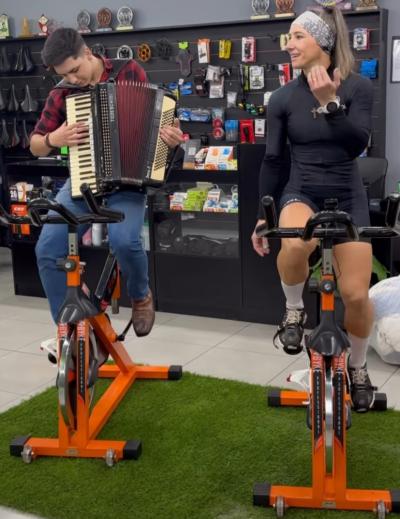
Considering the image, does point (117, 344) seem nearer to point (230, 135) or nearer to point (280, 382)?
point (280, 382)

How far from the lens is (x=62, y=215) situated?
102 inches

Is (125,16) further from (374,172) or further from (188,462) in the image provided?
(188,462)

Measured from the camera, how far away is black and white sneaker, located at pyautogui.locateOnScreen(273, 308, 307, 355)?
110 inches

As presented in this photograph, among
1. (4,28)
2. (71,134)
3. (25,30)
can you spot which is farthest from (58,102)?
(4,28)

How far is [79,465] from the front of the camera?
276 cm

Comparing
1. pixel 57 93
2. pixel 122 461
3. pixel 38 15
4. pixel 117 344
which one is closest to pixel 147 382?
pixel 117 344

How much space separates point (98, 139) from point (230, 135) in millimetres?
3101

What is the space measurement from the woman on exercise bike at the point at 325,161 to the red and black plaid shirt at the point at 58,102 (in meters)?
0.64

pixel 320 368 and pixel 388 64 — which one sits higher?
pixel 388 64

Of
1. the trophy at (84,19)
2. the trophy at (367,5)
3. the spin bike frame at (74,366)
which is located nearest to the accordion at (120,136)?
the spin bike frame at (74,366)

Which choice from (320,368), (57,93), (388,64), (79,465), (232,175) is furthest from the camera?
(388,64)

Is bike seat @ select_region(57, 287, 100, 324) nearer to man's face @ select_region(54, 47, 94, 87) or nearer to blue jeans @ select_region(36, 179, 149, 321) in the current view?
blue jeans @ select_region(36, 179, 149, 321)

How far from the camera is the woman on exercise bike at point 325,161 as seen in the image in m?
2.71

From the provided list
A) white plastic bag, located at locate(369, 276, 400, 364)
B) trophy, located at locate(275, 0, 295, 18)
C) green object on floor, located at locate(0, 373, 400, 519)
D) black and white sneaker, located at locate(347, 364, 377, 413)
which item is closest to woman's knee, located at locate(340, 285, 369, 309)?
black and white sneaker, located at locate(347, 364, 377, 413)
